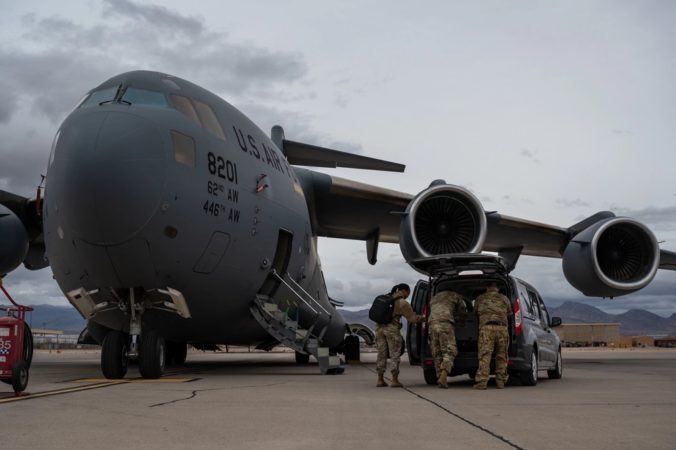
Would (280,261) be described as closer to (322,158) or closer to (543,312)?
(543,312)

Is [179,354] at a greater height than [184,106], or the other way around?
[184,106]

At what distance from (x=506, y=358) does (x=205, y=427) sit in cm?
488

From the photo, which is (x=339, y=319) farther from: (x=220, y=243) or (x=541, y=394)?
(x=541, y=394)

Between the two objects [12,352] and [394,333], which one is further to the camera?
[394,333]

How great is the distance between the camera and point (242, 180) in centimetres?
1098

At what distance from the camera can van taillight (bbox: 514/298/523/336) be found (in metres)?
9.31

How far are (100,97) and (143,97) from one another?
1.96 feet

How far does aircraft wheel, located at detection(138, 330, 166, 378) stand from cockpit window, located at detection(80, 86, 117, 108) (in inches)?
124

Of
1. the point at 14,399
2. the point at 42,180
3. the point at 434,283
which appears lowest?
the point at 14,399

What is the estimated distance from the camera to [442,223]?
14.9 metres

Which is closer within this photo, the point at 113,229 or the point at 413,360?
the point at 113,229

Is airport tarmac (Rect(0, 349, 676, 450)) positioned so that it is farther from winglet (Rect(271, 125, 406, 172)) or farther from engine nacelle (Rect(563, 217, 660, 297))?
winglet (Rect(271, 125, 406, 172))

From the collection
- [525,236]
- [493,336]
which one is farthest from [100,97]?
[525,236]

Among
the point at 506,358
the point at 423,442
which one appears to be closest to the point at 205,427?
the point at 423,442
